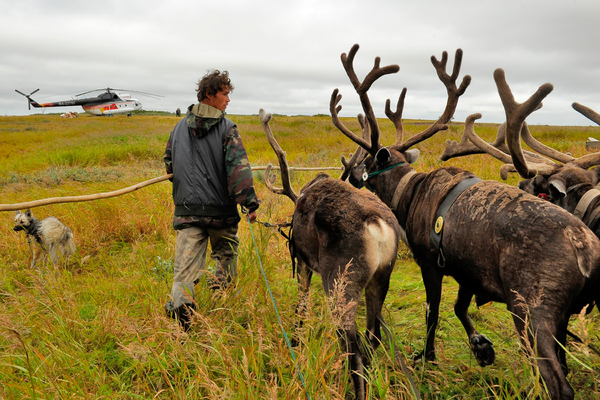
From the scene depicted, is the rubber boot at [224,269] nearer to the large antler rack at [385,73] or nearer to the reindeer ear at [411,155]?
the large antler rack at [385,73]

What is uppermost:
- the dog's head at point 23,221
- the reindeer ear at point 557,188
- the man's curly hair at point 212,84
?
the man's curly hair at point 212,84

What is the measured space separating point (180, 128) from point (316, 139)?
46.6 ft

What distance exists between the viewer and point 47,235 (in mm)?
5008

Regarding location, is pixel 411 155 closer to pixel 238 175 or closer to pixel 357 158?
pixel 357 158

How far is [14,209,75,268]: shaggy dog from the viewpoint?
499 cm

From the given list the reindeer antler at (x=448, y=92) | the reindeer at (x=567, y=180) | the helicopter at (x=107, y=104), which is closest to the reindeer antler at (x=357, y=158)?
the reindeer antler at (x=448, y=92)

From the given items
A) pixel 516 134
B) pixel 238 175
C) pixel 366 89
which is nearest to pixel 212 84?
pixel 238 175

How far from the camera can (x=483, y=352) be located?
2.86 metres

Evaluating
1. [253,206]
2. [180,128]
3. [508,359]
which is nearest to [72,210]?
[180,128]

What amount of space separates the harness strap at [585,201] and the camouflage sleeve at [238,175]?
8.67ft

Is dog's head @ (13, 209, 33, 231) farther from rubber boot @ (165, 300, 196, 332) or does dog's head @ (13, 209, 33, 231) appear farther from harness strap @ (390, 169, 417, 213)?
harness strap @ (390, 169, 417, 213)

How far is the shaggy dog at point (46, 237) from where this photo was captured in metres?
4.99

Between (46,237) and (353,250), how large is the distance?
465 centimetres

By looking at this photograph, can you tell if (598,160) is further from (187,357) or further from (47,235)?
(47,235)
